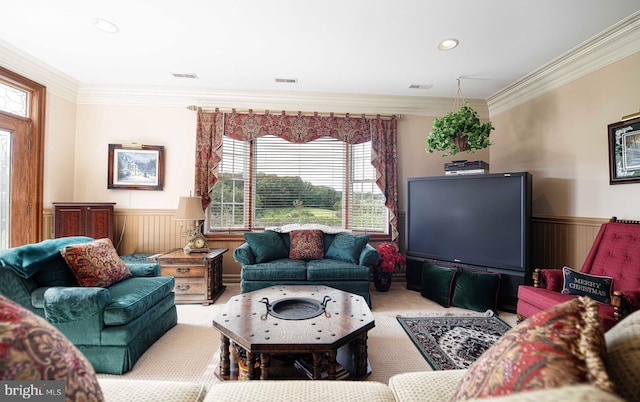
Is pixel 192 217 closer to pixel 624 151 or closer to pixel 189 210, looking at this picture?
pixel 189 210

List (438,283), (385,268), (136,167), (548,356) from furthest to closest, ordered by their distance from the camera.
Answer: (136,167)
(385,268)
(438,283)
(548,356)

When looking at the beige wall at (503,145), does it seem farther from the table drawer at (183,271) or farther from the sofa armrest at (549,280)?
the table drawer at (183,271)

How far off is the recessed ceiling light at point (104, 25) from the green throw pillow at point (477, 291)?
4.36 m

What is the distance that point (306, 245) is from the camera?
344cm

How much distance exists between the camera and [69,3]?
2.14 m

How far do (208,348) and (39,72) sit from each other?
12.4 ft

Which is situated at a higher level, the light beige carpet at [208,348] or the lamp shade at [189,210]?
the lamp shade at [189,210]

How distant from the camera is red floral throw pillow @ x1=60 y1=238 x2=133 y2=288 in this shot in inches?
82.7

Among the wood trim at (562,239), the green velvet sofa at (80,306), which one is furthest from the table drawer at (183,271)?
the wood trim at (562,239)

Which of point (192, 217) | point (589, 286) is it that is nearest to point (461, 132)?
point (589, 286)

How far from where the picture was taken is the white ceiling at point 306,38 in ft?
7.11

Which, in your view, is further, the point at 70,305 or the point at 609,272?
the point at 609,272

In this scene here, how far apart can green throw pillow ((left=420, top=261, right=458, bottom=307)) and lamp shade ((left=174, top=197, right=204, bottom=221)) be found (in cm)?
295

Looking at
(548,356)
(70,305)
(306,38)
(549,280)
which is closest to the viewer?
(548,356)
